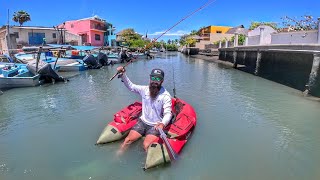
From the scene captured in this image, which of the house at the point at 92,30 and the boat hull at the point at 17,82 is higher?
the house at the point at 92,30

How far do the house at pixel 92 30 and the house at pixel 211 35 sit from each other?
2164cm

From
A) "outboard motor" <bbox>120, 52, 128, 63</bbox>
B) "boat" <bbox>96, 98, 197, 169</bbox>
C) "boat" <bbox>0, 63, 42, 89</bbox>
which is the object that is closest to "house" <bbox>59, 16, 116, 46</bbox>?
"outboard motor" <bbox>120, 52, 128, 63</bbox>

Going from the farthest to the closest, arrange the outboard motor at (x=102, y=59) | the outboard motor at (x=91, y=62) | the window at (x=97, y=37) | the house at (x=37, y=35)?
the window at (x=97, y=37) → the house at (x=37, y=35) → the outboard motor at (x=102, y=59) → the outboard motor at (x=91, y=62)

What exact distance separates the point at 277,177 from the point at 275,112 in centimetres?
582

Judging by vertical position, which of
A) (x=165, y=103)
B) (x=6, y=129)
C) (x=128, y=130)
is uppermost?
(x=165, y=103)

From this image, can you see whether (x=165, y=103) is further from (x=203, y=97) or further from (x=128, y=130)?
(x=203, y=97)

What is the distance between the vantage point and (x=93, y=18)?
5378 cm

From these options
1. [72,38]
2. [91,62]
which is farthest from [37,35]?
[91,62]

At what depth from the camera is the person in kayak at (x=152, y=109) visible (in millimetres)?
6195

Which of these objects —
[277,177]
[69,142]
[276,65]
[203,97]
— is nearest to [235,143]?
[277,177]

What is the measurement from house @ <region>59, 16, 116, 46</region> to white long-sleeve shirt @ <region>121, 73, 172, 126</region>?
4522 cm

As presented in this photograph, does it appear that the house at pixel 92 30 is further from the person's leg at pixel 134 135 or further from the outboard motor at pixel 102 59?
the person's leg at pixel 134 135

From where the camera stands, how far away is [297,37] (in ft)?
57.4

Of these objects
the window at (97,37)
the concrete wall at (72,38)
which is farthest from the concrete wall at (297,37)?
the window at (97,37)
